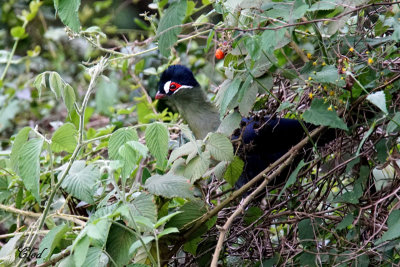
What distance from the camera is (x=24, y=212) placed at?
233 centimetres

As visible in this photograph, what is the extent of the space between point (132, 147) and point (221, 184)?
34.2 inches

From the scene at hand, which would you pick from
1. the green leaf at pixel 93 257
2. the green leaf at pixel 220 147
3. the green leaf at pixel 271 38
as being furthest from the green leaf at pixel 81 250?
the green leaf at pixel 271 38

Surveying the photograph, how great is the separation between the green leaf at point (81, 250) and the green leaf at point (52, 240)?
27 centimetres

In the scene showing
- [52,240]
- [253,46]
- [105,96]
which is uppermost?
[253,46]

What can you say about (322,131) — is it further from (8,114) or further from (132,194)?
(8,114)

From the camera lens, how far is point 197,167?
6.40ft

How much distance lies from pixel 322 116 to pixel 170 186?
1.69 feet

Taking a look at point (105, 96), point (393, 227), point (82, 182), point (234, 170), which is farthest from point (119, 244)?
point (105, 96)

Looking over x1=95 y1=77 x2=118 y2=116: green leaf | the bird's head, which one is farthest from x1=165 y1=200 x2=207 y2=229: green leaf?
x1=95 y1=77 x2=118 y2=116: green leaf

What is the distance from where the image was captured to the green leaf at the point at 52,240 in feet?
5.69

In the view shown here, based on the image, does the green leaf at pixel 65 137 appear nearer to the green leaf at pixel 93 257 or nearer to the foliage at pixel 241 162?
the foliage at pixel 241 162

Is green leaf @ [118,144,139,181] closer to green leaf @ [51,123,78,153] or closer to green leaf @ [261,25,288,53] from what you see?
green leaf @ [51,123,78,153]

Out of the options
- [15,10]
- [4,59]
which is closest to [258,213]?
[4,59]

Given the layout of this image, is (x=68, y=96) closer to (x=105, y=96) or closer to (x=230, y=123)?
(x=230, y=123)
